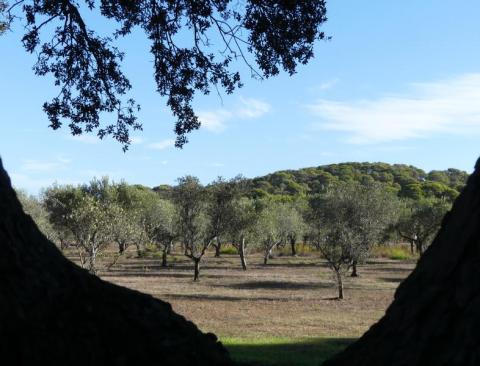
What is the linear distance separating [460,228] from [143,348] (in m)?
1.92

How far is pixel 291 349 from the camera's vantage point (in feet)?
44.0

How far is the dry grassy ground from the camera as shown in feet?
65.7

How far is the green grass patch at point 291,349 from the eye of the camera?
35.2 feet

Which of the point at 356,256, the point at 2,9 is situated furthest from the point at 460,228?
the point at 356,256

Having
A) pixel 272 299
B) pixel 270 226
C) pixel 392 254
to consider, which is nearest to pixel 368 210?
pixel 272 299

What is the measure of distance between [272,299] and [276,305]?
2.26 metres

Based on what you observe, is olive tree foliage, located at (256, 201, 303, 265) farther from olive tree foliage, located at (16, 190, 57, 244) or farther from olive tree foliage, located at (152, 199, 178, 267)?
olive tree foliage, located at (16, 190, 57, 244)

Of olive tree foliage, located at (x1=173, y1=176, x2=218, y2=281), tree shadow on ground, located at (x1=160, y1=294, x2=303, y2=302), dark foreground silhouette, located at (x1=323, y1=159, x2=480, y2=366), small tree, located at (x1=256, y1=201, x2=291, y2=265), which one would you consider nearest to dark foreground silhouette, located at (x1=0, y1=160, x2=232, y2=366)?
dark foreground silhouette, located at (x1=323, y1=159, x2=480, y2=366)

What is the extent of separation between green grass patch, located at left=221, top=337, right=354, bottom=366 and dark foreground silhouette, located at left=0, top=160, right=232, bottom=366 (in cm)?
608

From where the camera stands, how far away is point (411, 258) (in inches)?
2403

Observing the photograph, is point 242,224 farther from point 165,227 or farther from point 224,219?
point 165,227

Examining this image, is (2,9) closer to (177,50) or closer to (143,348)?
(177,50)

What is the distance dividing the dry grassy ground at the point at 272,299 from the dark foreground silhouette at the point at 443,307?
14649 mm

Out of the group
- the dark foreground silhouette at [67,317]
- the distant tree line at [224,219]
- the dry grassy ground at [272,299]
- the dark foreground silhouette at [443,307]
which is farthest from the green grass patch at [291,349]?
→ the distant tree line at [224,219]
